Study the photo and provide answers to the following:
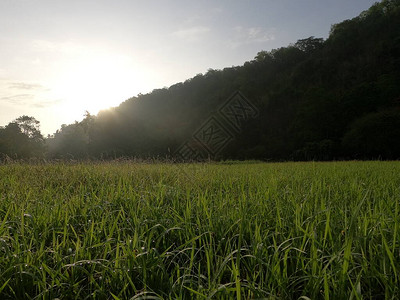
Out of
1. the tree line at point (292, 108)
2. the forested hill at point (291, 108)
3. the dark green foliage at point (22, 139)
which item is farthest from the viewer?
the dark green foliage at point (22, 139)

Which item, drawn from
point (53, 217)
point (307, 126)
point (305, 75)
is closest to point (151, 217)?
point (53, 217)

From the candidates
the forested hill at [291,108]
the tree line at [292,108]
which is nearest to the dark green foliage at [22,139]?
the tree line at [292,108]

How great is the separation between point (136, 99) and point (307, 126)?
4027 centimetres

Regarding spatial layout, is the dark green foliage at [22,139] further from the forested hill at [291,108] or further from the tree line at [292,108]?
the forested hill at [291,108]

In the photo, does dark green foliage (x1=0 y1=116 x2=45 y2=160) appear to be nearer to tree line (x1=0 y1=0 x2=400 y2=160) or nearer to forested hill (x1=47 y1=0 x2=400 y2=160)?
tree line (x1=0 y1=0 x2=400 y2=160)

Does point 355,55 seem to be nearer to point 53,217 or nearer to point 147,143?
point 147,143

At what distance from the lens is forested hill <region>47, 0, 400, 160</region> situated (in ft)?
94.3

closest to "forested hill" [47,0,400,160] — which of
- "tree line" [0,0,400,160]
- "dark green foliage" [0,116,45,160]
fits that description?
"tree line" [0,0,400,160]

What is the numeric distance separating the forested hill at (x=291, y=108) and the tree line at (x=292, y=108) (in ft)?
0.41

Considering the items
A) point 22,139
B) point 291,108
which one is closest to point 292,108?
point 291,108

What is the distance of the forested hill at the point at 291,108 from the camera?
28.7 metres

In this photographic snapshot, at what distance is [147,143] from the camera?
4459 cm

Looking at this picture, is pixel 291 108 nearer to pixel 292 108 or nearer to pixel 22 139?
pixel 292 108

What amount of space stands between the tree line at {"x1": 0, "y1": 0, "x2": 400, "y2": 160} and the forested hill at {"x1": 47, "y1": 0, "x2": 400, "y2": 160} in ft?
0.41
